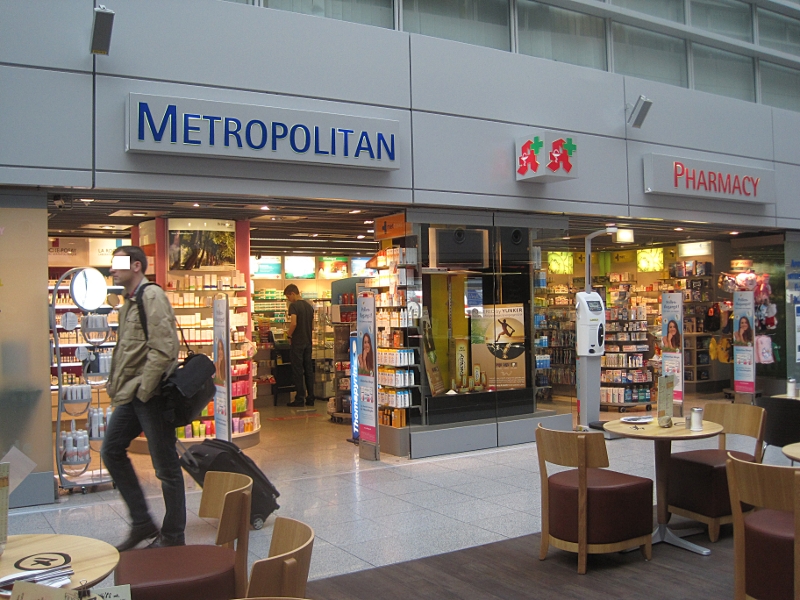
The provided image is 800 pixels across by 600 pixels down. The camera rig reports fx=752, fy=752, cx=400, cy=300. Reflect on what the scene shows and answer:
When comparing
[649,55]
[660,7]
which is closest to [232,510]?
[649,55]

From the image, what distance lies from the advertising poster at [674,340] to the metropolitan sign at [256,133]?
190 inches

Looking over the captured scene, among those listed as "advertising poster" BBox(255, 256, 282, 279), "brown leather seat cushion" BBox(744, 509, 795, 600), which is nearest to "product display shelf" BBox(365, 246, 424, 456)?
"brown leather seat cushion" BBox(744, 509, 795, 600)

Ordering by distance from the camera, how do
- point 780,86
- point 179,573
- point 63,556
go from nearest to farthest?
point 63,556
point 179,573
point 780,86

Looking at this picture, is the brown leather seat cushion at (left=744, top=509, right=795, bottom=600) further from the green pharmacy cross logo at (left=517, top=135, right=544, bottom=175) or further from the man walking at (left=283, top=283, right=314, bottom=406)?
the man walking at (left=283, top=283, right=314, bottom=406)

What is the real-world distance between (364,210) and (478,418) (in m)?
2.68

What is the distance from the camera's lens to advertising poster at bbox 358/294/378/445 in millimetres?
7859

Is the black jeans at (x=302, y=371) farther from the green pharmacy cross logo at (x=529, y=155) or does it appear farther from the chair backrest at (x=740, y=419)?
the chair backrest at (x=740, y=419)

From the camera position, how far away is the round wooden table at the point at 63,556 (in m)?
2.51

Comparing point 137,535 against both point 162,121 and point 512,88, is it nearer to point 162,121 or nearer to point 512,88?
point 162,121

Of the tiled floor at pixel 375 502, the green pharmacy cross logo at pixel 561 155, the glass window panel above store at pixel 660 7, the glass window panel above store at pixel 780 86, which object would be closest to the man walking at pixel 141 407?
the tiled floor at pixel 375 502

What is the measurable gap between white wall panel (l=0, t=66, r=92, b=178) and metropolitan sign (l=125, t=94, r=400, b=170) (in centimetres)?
37

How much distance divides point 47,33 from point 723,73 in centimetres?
966

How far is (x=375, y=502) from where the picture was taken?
248 inches

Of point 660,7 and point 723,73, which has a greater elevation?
point 660,7
